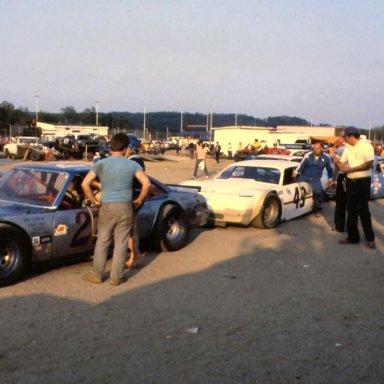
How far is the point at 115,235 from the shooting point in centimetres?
579

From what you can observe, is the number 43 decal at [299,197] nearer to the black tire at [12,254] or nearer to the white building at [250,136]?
the black tire at [12,254]

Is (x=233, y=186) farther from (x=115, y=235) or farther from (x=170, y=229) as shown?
(x=115, y=235)

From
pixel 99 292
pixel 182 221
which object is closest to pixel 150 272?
pixel 99 292

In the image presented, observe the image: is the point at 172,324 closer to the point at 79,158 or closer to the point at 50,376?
the point at 50,376

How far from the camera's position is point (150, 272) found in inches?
251

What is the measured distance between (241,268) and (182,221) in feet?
4.70

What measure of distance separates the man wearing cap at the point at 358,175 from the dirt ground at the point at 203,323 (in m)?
0.75

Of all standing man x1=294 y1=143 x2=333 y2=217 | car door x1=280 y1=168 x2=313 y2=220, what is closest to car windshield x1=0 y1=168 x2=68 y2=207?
car door x1=280 y1=168 x2=313 y2=220

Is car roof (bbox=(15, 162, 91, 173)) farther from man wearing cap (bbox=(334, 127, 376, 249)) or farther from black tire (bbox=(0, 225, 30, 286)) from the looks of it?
man wearing cap (bbox=(334, 127, 376, 249))

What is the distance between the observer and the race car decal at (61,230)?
5810mm

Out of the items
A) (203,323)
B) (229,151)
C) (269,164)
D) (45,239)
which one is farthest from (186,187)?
(229,151)

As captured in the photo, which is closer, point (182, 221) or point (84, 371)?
point (84, 371)

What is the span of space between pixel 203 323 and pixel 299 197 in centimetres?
648

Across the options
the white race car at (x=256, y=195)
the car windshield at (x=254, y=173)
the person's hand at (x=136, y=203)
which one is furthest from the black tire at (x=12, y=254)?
the car windshield at (x=254, y=173)
